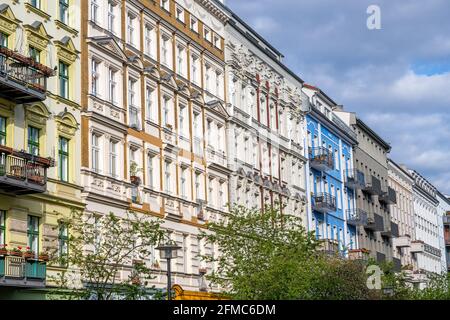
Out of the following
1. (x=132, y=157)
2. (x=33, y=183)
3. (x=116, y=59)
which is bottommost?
(x=33, y=183)

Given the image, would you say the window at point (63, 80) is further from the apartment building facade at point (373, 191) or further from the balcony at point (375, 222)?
the balcony at point (375, 222)

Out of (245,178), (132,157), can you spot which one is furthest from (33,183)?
(245,178)

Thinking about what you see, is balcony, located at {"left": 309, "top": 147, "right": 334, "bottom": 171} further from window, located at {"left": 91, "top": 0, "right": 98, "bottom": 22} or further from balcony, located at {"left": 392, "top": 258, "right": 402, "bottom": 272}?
window, located at {"left": 91, "top": 0, "right": 98, "bottom": 22}

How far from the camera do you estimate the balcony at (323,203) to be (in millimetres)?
72312

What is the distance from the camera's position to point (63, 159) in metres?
38.3

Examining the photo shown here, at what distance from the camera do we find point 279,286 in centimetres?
3997

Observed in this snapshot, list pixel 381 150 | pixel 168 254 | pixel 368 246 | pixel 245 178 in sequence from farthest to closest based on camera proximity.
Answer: pixel 381 150 < pixel 368 246 < pixel 245 178 < pixel 168 254

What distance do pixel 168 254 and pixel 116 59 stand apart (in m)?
13.4

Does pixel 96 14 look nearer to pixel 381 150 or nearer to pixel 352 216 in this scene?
pixel 352 216

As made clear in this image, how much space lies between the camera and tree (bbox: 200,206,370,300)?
40375mm

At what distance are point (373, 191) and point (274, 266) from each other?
5103 centimetres

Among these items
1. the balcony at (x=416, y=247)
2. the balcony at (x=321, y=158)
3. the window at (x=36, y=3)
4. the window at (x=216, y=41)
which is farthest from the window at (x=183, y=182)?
the balcony at (x=416, y=247)

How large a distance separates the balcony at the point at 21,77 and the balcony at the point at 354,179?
1980 inches

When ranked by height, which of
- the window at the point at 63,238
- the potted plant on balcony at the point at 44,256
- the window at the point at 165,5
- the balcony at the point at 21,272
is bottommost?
the balcony at the point at 21,272
